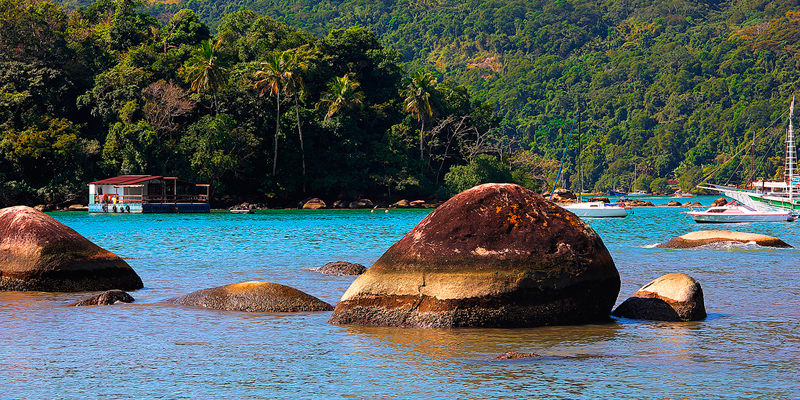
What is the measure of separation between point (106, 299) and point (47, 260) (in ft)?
8.86

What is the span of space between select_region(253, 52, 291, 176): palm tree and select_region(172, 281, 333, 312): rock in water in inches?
2411

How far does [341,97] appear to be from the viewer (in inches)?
3051

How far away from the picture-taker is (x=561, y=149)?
18600cm

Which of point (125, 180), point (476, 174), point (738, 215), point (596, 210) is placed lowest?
point (738, 215)

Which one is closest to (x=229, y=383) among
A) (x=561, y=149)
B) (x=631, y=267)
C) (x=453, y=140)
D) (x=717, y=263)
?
(x=631, y=267)

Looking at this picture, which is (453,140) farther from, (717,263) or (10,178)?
(717,263)

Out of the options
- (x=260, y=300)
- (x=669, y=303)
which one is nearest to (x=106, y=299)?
(x=260, y=300)

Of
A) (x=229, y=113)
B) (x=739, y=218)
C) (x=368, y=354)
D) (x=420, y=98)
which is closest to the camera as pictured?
(x=368, y=354)

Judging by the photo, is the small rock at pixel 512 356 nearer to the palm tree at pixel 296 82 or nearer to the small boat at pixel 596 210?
the small boat at pixel 596 210

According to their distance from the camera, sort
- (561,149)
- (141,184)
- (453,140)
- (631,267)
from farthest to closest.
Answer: (561,149) → (453,140) → (141,184) → (631,267)

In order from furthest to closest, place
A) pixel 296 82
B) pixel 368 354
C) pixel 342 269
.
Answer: pixel 296 82 < pixel 342 269 < pixel 368 354

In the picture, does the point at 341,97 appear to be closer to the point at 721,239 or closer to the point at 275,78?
the point at 275,78

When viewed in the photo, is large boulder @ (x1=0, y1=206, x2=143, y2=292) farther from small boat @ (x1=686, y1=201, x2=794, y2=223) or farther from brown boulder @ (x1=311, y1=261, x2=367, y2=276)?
small boat @ (x1=686, y1=201, x2=794, y2=223)

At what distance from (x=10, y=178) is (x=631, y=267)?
211 feet
